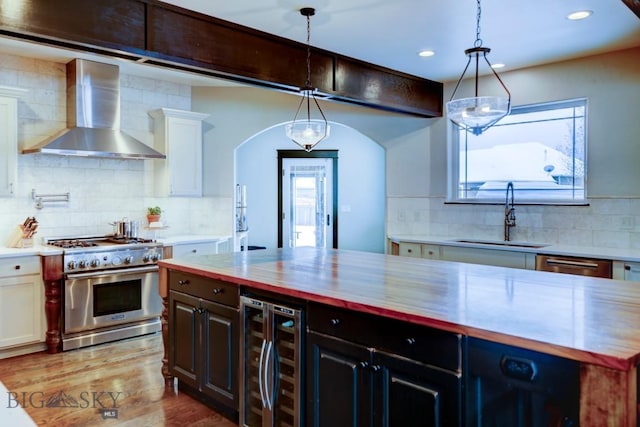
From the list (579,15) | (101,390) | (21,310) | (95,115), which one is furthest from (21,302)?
(579,15)

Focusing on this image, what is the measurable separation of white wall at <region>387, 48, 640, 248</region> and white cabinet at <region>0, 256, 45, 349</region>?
408 cm

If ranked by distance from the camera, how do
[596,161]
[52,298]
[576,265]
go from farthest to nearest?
[596,161] → [52,298] → [576,265]

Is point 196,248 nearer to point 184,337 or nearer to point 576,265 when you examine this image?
point 184,337

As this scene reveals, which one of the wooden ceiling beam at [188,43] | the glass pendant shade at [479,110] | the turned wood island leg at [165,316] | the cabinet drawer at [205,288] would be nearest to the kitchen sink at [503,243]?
the wooden ceiling beam at [188,43]

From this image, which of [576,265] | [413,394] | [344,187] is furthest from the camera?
[344,187]

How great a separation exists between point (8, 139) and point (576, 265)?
4803 mm

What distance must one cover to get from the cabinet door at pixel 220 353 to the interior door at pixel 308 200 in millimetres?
5027

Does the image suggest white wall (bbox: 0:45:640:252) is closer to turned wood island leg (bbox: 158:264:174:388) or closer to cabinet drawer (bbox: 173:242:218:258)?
cabinet drawer (bbox: 173:242:218:258)

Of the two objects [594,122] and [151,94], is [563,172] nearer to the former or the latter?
[594,122]

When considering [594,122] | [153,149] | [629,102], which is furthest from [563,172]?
[153,149]

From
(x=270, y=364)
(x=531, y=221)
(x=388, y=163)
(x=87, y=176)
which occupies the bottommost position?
(x=270, y=364)

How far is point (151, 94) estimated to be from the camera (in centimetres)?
509

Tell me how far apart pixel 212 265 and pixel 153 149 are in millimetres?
2353

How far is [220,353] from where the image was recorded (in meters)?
2.72
